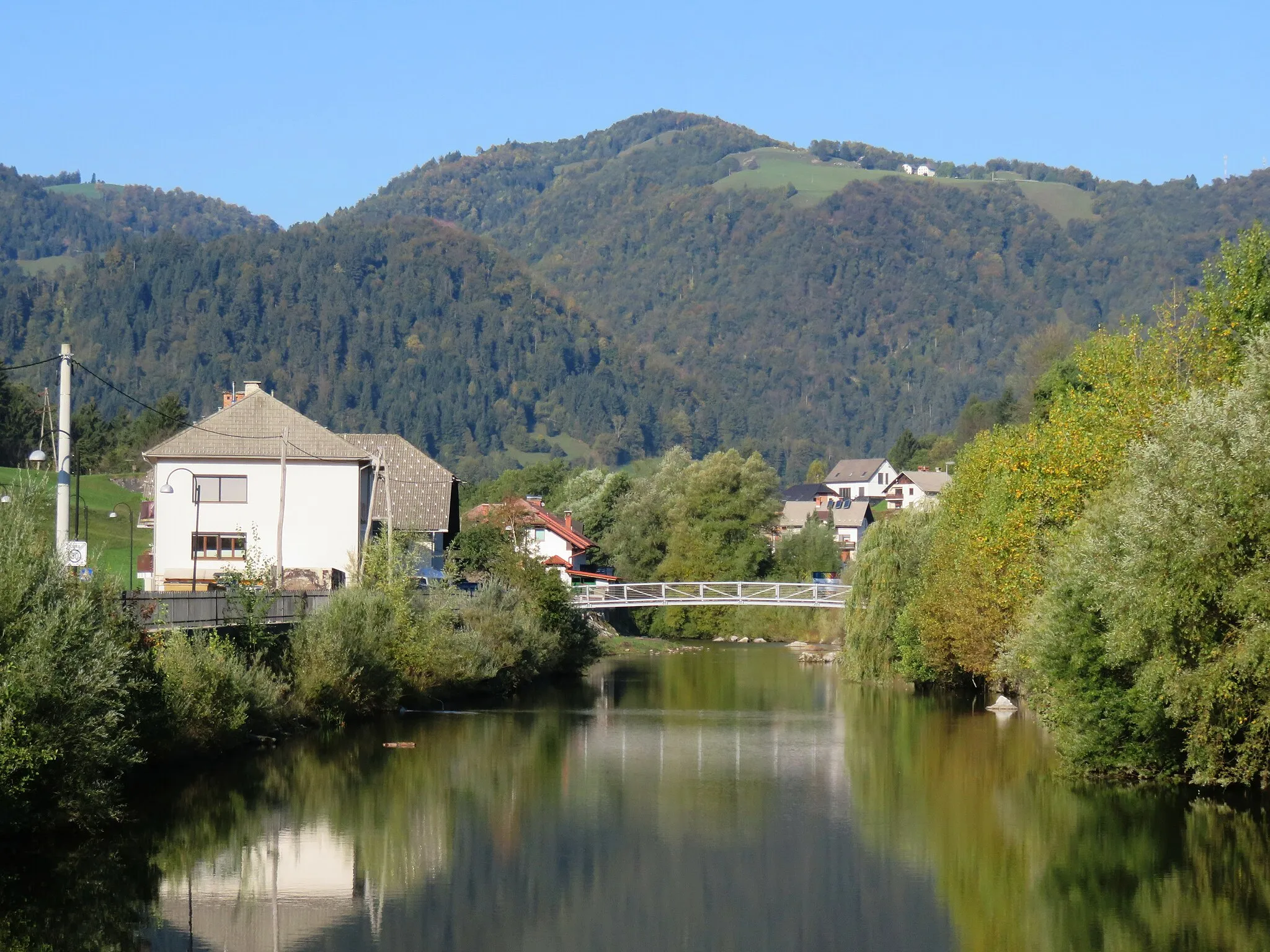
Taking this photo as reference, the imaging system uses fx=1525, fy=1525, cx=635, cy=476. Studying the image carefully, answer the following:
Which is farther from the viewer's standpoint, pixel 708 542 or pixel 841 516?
pixel 841 516

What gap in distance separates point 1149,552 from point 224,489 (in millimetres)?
38336

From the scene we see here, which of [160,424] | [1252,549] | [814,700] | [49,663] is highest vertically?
[160,424]

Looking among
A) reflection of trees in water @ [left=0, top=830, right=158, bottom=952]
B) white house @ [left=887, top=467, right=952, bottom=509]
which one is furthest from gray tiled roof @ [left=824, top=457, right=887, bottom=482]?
reflection of trees in water @ [left=0, top=830, right=158, bottom=952]

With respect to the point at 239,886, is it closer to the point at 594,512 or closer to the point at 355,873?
the point at 355,873

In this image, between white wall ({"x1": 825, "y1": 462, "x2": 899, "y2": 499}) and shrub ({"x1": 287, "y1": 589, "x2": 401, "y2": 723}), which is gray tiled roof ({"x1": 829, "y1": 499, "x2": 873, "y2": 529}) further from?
shrub ({"x1": 287, "y1": 589, "x2": 401, "y2": 723})

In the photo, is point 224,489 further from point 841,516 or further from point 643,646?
point 841,516

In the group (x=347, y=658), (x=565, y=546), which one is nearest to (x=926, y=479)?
(x=565, y=546)

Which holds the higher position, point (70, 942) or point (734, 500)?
point (734, 500)

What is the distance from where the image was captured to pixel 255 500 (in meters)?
56.7

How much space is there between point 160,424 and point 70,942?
332 ft

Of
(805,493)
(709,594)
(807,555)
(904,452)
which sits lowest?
(709,594)

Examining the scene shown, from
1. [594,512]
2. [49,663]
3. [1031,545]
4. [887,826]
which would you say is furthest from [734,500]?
[49,663]

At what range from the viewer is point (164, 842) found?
2588 cm

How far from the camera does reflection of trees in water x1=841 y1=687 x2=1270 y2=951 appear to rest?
21.4 metres
